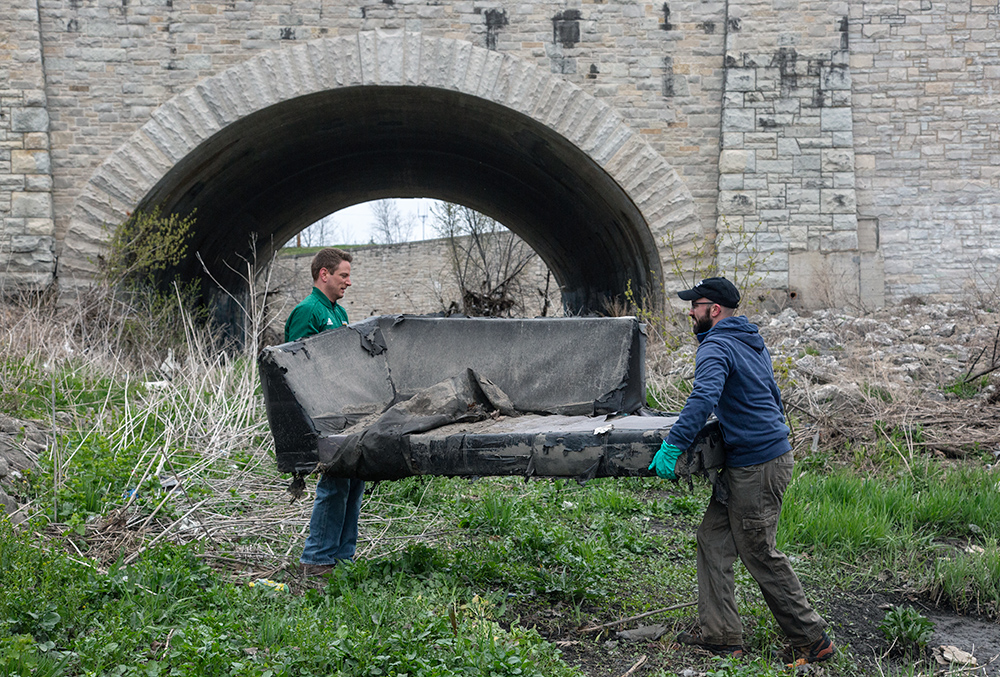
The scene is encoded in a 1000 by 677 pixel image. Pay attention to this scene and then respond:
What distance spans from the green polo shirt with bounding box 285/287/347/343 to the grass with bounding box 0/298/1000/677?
105 cm

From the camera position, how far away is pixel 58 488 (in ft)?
15.8

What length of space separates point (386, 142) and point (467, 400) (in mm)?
9815

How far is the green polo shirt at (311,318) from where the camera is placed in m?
4.53

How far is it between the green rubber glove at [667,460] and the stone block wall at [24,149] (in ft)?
32.0

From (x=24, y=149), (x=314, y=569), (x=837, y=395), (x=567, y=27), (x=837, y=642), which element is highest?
(x=567, y=27)

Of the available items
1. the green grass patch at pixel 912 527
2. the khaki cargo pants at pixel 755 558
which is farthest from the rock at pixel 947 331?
the khaki cargo pants at pixel 755 558

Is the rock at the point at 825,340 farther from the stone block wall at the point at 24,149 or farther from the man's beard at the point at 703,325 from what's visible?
the stone block wall at the point at 24,149

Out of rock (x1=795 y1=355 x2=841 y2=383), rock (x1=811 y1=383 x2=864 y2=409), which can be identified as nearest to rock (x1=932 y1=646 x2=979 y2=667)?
rock (x1=811 y1=383 x2=864 y2=409)

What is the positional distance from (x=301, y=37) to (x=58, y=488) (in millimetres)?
7723

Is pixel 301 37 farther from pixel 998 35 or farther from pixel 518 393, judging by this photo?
pixel 998 35

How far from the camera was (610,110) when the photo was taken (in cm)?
1095

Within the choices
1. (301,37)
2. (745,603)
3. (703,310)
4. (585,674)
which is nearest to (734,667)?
(585,674)

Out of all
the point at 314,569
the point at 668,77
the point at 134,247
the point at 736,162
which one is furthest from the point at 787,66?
the point at 314,569

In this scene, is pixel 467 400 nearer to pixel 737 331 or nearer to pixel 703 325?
pixel 703 325
